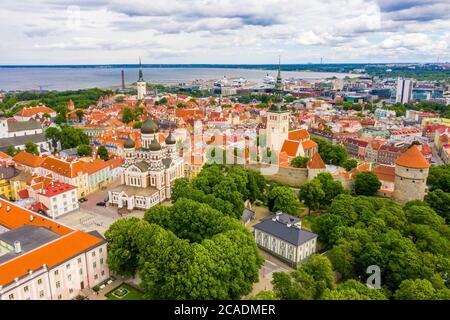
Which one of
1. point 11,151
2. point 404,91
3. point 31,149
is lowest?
point 11,151

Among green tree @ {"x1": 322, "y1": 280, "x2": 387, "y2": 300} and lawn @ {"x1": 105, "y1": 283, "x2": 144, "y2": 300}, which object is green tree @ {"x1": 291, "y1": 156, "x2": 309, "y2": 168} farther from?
lawn @ {"x1": 105, "y1": 283, "x2": 144, "y2": 300}

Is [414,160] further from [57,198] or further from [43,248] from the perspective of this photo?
[57,198]

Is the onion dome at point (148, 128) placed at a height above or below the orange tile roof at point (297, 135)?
above

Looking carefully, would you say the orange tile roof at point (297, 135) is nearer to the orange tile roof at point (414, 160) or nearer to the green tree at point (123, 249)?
the orange tile roof at point (414, 160)

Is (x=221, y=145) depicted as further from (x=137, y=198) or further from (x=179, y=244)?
(x=179, y=244)

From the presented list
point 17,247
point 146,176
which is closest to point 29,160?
point 146,176

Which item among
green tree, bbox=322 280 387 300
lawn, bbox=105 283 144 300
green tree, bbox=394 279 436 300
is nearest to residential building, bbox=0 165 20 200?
lawn, bbox=105 283 144 300

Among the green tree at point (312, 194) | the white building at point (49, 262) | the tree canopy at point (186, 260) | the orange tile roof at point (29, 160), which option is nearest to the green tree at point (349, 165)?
the green tree at point (312, 194)
